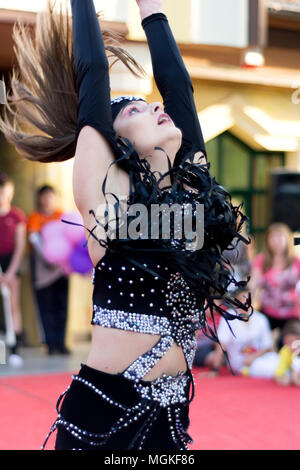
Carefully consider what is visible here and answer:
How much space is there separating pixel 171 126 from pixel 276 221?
292 cm

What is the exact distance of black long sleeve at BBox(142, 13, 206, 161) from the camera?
6.70 ft

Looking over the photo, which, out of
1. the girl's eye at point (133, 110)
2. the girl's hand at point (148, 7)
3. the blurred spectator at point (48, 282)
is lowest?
the blurred spectator at point (48, 282)

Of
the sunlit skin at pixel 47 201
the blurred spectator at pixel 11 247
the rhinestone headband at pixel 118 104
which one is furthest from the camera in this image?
the sunlit skin at pixel 47 201

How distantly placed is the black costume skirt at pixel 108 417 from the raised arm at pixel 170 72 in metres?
0.70

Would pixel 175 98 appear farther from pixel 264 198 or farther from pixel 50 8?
pixel 264 198

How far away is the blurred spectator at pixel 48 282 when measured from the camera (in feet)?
22.8

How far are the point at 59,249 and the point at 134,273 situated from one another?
4730 millimetres

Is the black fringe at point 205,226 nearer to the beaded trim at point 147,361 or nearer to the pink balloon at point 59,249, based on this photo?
the beaded trim at point 147,361

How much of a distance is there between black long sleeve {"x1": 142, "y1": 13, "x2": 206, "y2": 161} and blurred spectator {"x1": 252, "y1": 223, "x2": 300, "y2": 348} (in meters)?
4.25

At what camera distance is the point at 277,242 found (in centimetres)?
637

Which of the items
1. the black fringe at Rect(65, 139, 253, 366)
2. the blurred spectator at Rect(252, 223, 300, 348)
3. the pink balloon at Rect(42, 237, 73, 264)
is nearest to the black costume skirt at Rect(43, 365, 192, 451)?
the black fringe at Rect(65, 139, 253, 366)

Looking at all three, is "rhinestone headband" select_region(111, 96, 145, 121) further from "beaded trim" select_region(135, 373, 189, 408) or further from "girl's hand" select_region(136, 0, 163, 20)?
"beaded trim" select_region(135, 373, 189, 408)

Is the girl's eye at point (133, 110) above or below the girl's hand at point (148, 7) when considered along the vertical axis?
below

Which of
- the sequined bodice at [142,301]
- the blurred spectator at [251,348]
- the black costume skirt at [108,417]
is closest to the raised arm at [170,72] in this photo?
the sequined bodice at [142,301]
